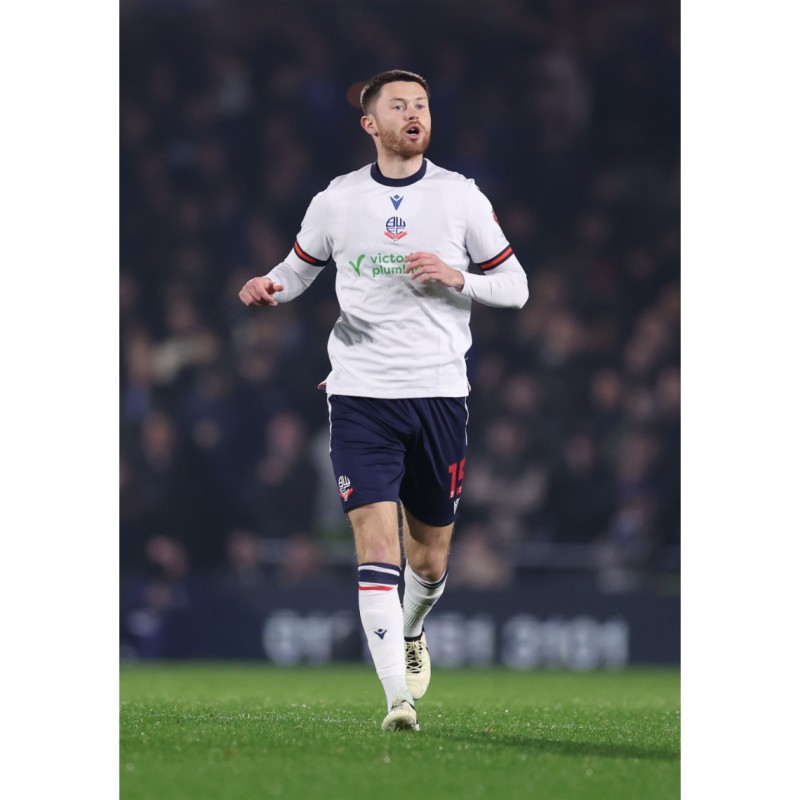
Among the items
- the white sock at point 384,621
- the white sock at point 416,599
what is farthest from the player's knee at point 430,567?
the white sock at point 384,621

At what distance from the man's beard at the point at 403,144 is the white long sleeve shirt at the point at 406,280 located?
0.11 metres

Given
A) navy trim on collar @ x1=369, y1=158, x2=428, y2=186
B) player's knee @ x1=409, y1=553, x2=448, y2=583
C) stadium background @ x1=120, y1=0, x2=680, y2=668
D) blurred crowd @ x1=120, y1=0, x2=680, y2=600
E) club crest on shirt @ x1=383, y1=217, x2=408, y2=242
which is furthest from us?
blurred crowd @ x1=120, y1=0, x2=680, y2=600

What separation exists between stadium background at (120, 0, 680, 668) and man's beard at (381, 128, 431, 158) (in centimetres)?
722

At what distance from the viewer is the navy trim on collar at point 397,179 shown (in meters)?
5.82

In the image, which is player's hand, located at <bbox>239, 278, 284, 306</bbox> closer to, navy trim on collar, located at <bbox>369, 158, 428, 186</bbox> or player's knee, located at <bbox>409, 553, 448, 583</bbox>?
navy trim on collar, located at <bbox>369, 158, 428, 186</bbox>

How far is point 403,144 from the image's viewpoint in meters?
5.75

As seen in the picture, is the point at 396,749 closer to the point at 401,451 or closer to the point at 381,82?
the point at 401,451

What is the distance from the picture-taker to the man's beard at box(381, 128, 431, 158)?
5.75 m

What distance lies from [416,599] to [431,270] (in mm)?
1752

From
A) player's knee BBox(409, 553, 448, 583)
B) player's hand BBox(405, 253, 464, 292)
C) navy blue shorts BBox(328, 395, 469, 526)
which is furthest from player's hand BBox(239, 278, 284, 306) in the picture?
player's knee BBox(409, 553, 448, 583)

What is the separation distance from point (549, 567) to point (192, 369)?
442 centimetres

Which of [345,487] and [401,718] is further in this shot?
[345,487]

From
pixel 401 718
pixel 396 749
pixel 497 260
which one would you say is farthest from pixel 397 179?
pixel 396 749

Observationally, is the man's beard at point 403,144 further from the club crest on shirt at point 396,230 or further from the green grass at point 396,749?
the green grass at point 396,749
